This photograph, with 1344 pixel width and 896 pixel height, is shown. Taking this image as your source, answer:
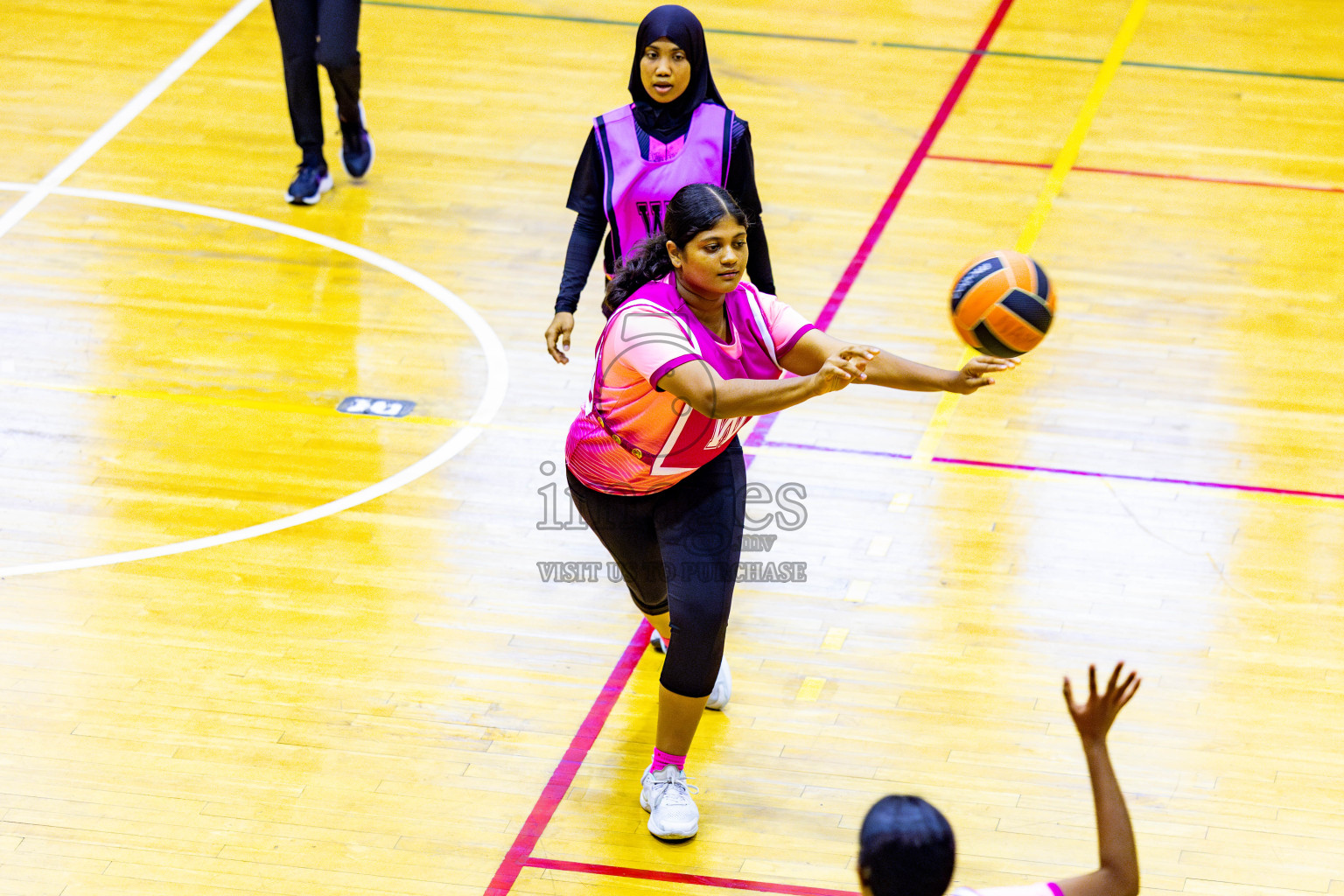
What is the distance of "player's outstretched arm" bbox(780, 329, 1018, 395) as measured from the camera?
4.03m

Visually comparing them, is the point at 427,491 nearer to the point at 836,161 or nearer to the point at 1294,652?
the point at 1294,652

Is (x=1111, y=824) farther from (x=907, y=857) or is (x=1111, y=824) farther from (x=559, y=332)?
(x=559, y=332)

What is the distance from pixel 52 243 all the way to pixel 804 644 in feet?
15.1

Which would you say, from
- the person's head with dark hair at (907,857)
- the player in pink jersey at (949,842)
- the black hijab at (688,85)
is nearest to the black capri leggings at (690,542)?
the black hijab at (688,85)

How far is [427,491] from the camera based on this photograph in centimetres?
624

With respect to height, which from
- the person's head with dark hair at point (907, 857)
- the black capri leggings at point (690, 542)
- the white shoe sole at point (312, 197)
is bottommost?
the white shoe sole at point (312, 197)

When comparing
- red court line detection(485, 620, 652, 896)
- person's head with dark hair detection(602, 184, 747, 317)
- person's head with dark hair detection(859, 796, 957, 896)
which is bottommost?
red court line detection(485, 620, 652, 896)

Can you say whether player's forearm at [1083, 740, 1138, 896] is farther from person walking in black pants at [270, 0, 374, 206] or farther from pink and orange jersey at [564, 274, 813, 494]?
person walking in black pants at [270, 0, 374, 206]

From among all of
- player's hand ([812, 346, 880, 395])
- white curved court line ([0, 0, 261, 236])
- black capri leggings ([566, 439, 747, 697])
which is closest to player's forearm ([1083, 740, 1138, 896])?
player's hand ([812, 346, 880, 395])

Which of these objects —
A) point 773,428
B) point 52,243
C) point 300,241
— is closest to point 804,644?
point 773,428

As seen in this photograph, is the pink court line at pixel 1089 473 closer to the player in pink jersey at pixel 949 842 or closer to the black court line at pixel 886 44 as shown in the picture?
the player in pink jersey at pixel 949 842

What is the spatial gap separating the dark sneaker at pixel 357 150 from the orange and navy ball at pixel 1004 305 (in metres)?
5.09

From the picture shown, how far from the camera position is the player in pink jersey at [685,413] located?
414cm

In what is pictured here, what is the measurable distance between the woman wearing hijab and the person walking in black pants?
12.0 feet
